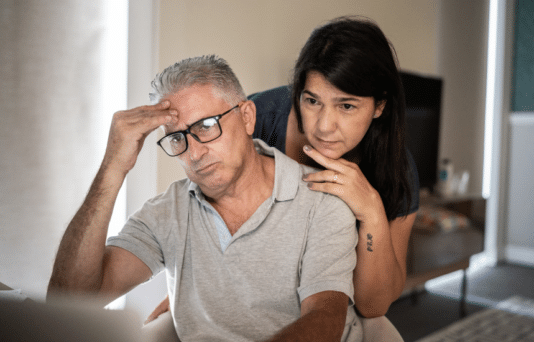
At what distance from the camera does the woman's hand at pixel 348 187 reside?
117 cm

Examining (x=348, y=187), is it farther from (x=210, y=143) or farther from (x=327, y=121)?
(x=210, y=143)

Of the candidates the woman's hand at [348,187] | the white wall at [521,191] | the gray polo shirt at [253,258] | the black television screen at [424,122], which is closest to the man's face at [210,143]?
the gray polo shirt at [253,258]

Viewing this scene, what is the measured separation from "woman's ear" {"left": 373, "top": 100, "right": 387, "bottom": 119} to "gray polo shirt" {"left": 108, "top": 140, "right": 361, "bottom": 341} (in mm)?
375

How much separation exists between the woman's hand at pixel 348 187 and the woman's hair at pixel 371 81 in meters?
0.21

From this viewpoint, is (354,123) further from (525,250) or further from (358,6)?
(525,250)

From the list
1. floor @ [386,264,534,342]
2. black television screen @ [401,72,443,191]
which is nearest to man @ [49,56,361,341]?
floor @ [386,264,534,342]

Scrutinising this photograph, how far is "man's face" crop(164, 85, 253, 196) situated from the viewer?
1.08m

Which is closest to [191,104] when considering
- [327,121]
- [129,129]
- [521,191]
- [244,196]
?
[129,129]

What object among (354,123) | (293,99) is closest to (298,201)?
(354,123)

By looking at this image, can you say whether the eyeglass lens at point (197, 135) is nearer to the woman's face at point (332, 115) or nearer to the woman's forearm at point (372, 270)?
the woman's face at point (332, 115)

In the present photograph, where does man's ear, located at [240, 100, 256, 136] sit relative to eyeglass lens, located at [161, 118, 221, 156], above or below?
above

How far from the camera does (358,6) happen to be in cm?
309

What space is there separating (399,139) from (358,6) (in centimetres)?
201

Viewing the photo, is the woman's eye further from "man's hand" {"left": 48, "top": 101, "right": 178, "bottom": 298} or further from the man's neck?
"man's hand" {"left": 48, "top": 101, "right": 178, "bottom": 298}
